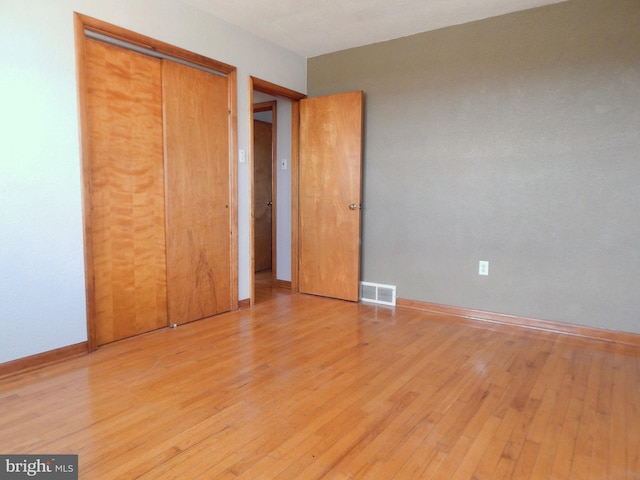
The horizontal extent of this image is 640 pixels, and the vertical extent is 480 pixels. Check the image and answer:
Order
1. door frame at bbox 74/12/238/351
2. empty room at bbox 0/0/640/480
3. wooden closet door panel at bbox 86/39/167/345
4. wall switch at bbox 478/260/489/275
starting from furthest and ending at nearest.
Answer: wall switch at bbox 478/260/489/275 → wooden closet door panel at bbox 86/39/167/345 → door frame at bbox 74/12/238/351 → empty room at bbox 0/0/640/480

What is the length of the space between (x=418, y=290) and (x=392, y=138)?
141cm

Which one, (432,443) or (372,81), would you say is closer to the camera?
(432,443)

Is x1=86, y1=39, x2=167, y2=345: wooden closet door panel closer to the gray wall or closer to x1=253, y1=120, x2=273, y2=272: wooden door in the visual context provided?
the gray wall

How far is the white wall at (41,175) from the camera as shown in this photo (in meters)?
2.21

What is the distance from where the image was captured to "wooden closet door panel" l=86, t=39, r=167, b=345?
2.65m

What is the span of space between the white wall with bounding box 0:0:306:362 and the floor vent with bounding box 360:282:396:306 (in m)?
2.38

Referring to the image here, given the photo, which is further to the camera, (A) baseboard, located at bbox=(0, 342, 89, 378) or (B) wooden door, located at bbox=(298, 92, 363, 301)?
(B) wooden door, located at bbox=(298, 92, 363, 301)

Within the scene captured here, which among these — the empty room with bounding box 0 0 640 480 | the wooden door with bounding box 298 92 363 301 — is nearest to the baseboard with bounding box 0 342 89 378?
the empty room with bounding box 0 0 640 480

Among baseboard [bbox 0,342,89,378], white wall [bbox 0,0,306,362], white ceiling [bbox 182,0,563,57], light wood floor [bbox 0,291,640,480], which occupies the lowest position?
light wood floor [bbox 0,291,640,480]

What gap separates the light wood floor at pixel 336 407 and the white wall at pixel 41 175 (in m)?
0.28

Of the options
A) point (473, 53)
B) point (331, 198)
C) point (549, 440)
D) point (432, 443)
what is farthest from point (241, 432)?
point (473, 53)

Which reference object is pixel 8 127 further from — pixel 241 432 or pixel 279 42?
pixel 279 42

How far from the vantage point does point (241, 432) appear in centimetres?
174

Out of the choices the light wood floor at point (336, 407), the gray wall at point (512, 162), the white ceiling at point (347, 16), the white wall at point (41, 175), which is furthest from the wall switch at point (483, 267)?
the white wall at point (41, 175)
